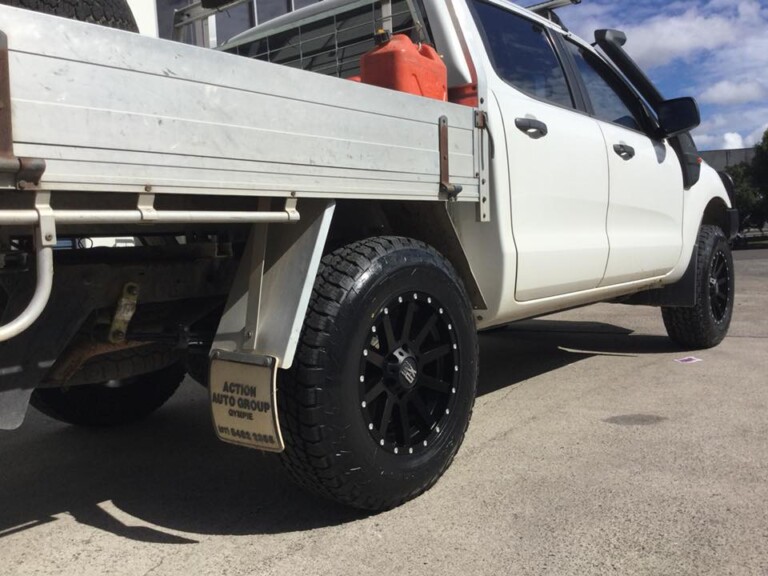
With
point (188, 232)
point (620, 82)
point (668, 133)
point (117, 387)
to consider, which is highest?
point (620, 82)

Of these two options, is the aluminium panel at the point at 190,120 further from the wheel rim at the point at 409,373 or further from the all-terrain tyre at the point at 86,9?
the all-terrain tyre at the point at 86,9

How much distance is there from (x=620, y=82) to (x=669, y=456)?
8.91 feet

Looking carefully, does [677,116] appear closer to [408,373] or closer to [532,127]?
[532,127]

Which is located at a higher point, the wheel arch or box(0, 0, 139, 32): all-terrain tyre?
box(0, 0, 139, 32): all-terrain tyre

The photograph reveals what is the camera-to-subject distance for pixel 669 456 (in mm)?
3240

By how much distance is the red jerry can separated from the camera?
2908 millimetres

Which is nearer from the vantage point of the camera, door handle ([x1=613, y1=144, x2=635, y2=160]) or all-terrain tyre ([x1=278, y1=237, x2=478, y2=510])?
all-terrain tyre ([x1=278, y1=237, x2=478, y2=510])

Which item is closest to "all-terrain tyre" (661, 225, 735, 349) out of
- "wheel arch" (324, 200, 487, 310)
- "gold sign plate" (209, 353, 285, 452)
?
"wheel arch" (324, 200, 487, 310)

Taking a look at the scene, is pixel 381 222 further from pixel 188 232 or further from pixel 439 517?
pixel 439 517

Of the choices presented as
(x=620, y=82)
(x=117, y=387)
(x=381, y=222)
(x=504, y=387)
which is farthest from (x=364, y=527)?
(x=620, y=82)

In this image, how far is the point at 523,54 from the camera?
3.79m

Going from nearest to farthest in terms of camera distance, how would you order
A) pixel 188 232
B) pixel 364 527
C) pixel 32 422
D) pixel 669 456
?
pixel 364 527, pixel 188 232, pixel 669 456, pixel 32 422

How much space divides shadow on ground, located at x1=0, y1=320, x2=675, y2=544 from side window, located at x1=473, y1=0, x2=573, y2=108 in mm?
1903

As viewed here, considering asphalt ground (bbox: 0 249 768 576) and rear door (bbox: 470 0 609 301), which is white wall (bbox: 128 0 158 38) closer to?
asphalt ground (bbox: 0 249 768 576)
